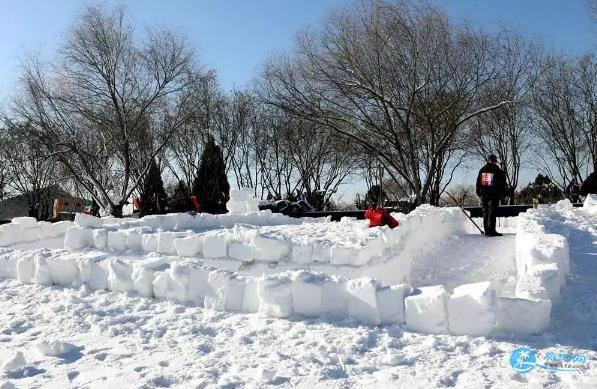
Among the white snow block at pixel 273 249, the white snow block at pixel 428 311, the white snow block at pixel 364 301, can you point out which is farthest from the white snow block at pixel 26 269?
the white snow block at pixel 428 311

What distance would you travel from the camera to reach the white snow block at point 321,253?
7070mm

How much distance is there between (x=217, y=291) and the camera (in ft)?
15.8

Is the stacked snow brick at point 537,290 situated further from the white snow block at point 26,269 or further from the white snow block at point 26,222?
the white snow block at point 26,222

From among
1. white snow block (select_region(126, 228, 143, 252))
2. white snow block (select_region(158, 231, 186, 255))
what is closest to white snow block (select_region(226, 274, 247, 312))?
white snow block (select_region(158, 231, 186, 255))

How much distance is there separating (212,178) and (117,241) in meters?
25.4

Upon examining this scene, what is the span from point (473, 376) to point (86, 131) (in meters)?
27.0

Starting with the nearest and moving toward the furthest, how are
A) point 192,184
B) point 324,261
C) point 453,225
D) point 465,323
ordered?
point 465,323, point 324,261, point 453,225, point 192,184

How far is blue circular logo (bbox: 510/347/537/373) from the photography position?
315 cm

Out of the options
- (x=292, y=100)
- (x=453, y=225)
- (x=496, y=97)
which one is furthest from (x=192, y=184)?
(x=453, y=225)

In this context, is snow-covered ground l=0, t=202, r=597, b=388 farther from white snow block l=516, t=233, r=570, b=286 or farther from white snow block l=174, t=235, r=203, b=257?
white snow block l=174, t=235, r=203, b=257

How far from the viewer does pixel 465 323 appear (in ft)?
12.1

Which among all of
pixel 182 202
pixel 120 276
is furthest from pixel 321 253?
pixel 182 202

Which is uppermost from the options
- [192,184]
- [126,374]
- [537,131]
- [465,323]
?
[537,131]

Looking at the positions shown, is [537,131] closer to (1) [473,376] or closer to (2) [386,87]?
(2) [386,87]
